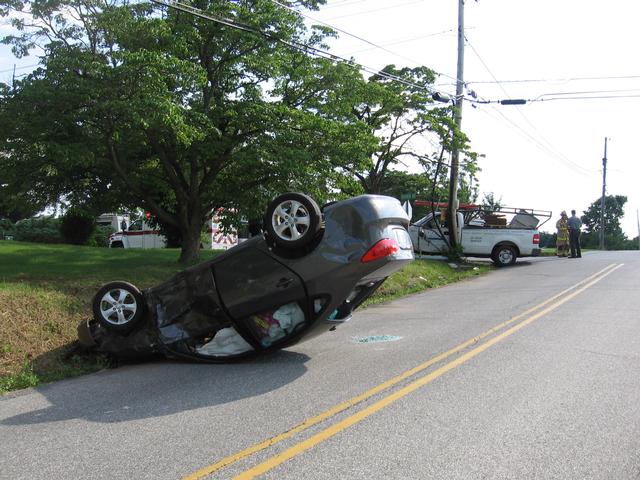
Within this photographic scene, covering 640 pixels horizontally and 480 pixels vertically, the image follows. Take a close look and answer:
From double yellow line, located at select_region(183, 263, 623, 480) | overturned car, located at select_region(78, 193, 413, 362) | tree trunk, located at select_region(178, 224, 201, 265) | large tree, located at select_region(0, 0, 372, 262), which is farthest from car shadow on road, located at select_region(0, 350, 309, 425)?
tree trunk, located at select_region(178, 224, 201, 265)

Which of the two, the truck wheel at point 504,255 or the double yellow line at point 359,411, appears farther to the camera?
the truck wheel at point 504,255

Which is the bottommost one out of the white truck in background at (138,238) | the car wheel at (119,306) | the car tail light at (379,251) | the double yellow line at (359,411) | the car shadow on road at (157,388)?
the car shadow on road at (157,388)

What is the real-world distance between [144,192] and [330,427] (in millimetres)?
10668

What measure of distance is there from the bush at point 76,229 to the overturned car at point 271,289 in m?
17.2

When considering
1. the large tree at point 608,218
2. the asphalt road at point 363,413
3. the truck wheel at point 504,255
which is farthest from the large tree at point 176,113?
the large tree at point 608,218

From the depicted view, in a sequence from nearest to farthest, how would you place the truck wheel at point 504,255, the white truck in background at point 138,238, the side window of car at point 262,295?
the side window of car at point 262,295, the truck wheel at point 504,255, the white truck in background at point 138,238

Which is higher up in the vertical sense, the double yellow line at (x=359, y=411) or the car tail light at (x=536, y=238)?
the car tail light at (x=536, y=238)

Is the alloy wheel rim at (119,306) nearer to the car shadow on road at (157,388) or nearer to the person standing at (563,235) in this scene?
the car shadow on road at (157,388)

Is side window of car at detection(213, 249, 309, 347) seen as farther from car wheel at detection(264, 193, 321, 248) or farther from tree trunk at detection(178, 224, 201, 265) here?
tree trunk at detection(178, 224, 201, 265)

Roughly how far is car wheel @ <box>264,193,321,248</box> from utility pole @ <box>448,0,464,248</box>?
1581 cm

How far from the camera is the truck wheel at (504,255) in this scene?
2159 centimetres

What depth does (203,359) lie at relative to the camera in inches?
284

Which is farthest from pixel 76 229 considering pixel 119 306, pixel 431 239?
pixel 119 306

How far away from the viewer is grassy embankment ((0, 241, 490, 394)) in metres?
7.61
